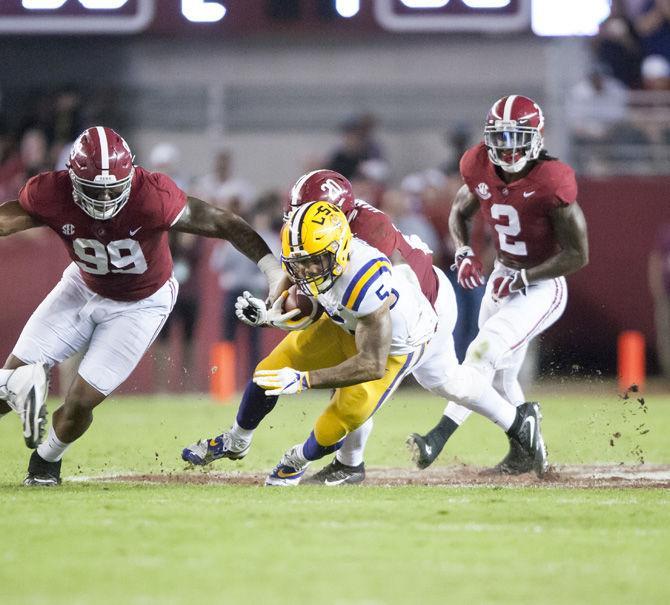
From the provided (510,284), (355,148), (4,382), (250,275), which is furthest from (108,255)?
(355,148)

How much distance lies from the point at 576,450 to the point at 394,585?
425 cm

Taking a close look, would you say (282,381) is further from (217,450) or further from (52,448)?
(52,448)

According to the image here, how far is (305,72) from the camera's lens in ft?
49.6

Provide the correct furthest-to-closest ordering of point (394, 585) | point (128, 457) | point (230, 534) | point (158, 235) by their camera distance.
Result: point (128, 457), point (158, 235), point (230, 534), point (394, 585)

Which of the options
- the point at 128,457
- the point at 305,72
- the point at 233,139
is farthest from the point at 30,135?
the point at 128,457

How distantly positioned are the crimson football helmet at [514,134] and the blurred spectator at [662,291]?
6468mm

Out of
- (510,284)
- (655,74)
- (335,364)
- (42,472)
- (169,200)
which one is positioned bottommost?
(42,472)

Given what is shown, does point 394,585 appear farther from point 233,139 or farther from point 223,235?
point 233,139

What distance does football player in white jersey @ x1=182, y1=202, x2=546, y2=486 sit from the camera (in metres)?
5.91

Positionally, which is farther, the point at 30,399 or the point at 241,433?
the point at 241,433

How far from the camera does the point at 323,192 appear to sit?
6.54m

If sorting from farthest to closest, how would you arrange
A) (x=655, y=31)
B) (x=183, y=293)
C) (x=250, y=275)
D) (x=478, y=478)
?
(x=655, y=31), (x=250, y=275), (x=183, y=293), (x=478, y=478)

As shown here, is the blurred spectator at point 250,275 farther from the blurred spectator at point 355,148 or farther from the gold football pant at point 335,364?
the gold football pant at point 335,364

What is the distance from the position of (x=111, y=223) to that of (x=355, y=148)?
739cm
